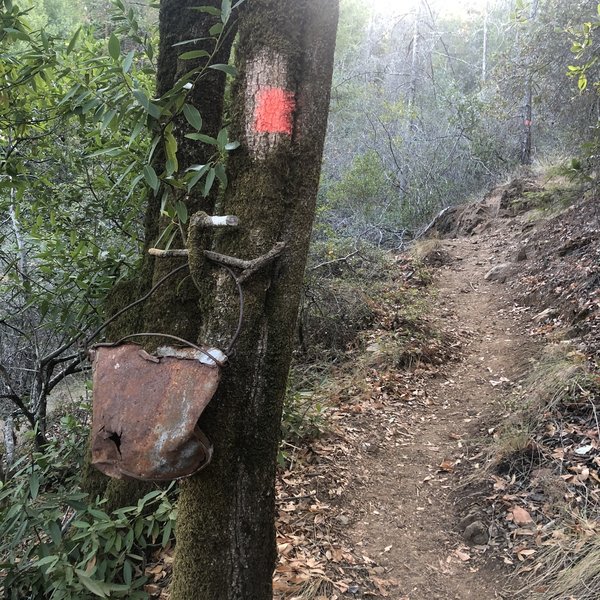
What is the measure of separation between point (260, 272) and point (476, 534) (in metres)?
2.50

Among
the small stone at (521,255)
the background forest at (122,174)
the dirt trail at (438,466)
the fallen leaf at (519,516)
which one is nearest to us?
the background forest at (122,174)

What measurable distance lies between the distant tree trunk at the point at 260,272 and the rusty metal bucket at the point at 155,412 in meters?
0.14

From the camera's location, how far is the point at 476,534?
3197mm

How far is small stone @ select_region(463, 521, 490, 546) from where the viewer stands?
3.16 metres

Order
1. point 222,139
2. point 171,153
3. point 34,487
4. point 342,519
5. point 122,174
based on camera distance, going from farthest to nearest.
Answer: point 342,519, point 122,174, point 34,487, point 171,153, point 222,139

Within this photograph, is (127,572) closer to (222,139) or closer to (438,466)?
(222,139)

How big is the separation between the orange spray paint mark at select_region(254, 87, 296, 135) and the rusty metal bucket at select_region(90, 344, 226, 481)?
0.75 meters

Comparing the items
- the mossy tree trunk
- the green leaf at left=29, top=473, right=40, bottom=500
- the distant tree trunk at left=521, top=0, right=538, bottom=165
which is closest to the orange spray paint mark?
the mossy tree trunk

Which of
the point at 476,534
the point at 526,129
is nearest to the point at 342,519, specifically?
the point at 476,534

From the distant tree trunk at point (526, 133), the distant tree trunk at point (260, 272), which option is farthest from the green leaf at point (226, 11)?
the distant tree trunk at point (526, 133)

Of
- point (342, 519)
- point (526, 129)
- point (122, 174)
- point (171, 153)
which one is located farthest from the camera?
point (526, 129)

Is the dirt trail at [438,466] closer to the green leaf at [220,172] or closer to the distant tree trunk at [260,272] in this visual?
the distant tree trunk at [260,272]

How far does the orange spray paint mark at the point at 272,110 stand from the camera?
1669 millimetres

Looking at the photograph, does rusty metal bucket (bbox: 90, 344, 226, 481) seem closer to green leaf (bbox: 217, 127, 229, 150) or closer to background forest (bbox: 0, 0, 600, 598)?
background forest (bbox: 0, 0, 600, 598)
